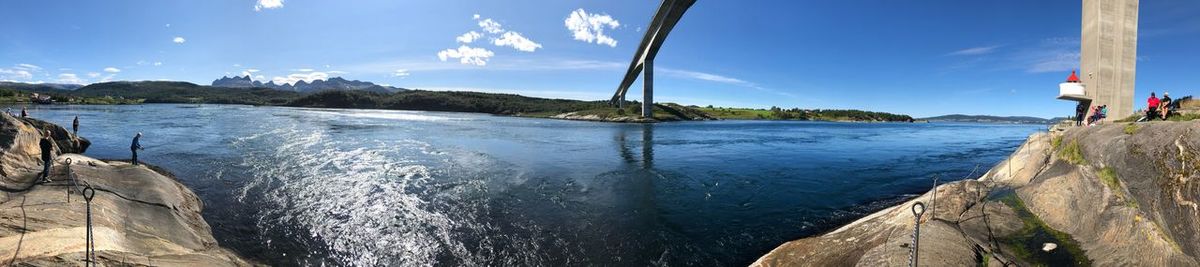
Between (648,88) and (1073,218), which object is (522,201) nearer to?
(1073,218)

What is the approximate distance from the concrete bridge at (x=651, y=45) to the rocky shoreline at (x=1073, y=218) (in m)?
69.7

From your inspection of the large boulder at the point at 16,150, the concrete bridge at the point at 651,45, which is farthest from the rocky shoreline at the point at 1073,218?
the concrete bridge at the point at 651,45

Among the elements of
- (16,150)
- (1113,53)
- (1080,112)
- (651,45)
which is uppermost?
(651,45)

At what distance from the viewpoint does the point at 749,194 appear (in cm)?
1975

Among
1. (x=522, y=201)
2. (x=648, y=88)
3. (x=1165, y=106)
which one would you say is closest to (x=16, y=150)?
(x=522, y=201)

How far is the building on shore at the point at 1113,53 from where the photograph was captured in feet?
47.0

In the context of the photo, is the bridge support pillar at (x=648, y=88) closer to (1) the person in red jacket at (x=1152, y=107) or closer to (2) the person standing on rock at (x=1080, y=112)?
(2) the person standing on rock at (x=1080, y=112)

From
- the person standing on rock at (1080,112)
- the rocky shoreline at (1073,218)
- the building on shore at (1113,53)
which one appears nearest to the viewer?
the rocky shoreline at (1073,218)

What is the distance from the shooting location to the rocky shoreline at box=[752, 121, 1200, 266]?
774cm

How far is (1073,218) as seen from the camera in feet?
31.2

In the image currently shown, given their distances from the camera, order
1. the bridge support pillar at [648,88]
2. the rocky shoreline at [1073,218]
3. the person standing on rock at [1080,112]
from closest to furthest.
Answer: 1. the rocky shoreline at [1073,218]
2. the person standing on rock at [1080,112]
3. the bridge support pillar at [648,88]

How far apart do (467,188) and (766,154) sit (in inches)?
957

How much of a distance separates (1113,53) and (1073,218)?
8974 millimetres

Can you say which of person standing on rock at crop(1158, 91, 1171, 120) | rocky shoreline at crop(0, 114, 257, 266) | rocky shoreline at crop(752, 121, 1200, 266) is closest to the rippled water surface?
rocky shoreline at crop(0, 114, 257, 266)
